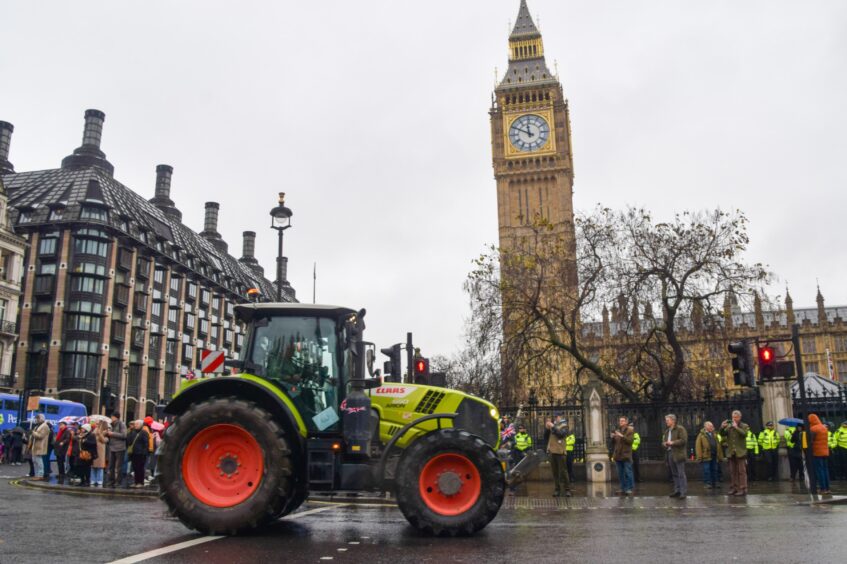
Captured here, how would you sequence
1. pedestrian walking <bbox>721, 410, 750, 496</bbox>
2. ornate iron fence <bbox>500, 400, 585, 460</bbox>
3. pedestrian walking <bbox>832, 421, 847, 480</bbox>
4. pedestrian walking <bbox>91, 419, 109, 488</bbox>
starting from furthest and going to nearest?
1. ornate iron fence <bbox>500, 400, 585, 460</bbox>
2. pedestrian walking <bbox>832, 421, 847, 480</bbox>
3. pedestrian walking <bbox>91, 419, 109, 488</bbox>
4. pedestrian walking <bbox>721, 410, 750, 496</bbox>

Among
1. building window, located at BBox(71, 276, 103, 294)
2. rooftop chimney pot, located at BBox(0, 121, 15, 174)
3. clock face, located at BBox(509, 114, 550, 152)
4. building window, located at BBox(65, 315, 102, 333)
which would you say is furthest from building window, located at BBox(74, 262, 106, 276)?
clock face, located at BBox(509, 114, 550, 152)

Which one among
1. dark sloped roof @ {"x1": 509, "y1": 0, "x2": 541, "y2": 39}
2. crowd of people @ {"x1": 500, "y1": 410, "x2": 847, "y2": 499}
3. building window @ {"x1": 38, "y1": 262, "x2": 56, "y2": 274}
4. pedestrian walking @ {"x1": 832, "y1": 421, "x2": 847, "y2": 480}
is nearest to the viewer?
crowd of people @ {"x1": 500, "y1": 410, "x2": 847, "y2": 499}

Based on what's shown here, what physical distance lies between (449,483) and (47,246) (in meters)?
60.0

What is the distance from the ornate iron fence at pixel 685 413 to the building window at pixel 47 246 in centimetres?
5178

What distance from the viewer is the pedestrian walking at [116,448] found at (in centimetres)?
1669

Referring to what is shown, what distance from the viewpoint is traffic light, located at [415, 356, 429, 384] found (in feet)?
55.1

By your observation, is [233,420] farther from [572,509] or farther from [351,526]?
[572,509]

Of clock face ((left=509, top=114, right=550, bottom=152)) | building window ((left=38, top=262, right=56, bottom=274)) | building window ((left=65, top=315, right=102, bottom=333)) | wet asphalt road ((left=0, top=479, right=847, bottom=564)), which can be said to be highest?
clock face ((left=509, top=114, right=550, bottom=152))

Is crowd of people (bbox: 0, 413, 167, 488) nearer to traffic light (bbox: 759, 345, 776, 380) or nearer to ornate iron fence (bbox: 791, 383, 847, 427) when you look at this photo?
traffic light (bbox: 759, 345, 776, 380)

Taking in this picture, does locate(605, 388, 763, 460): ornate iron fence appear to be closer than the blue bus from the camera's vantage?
Yes

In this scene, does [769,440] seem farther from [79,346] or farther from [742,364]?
[79,346]

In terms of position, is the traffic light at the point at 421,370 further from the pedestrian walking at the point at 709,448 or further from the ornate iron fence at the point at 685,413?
the ornate iron fence at the point at 685,413

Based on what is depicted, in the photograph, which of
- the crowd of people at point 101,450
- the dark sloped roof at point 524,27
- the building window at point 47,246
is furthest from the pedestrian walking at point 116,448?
the dark sloped roof at point 524,27

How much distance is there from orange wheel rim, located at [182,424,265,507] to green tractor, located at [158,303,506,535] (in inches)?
0.5
